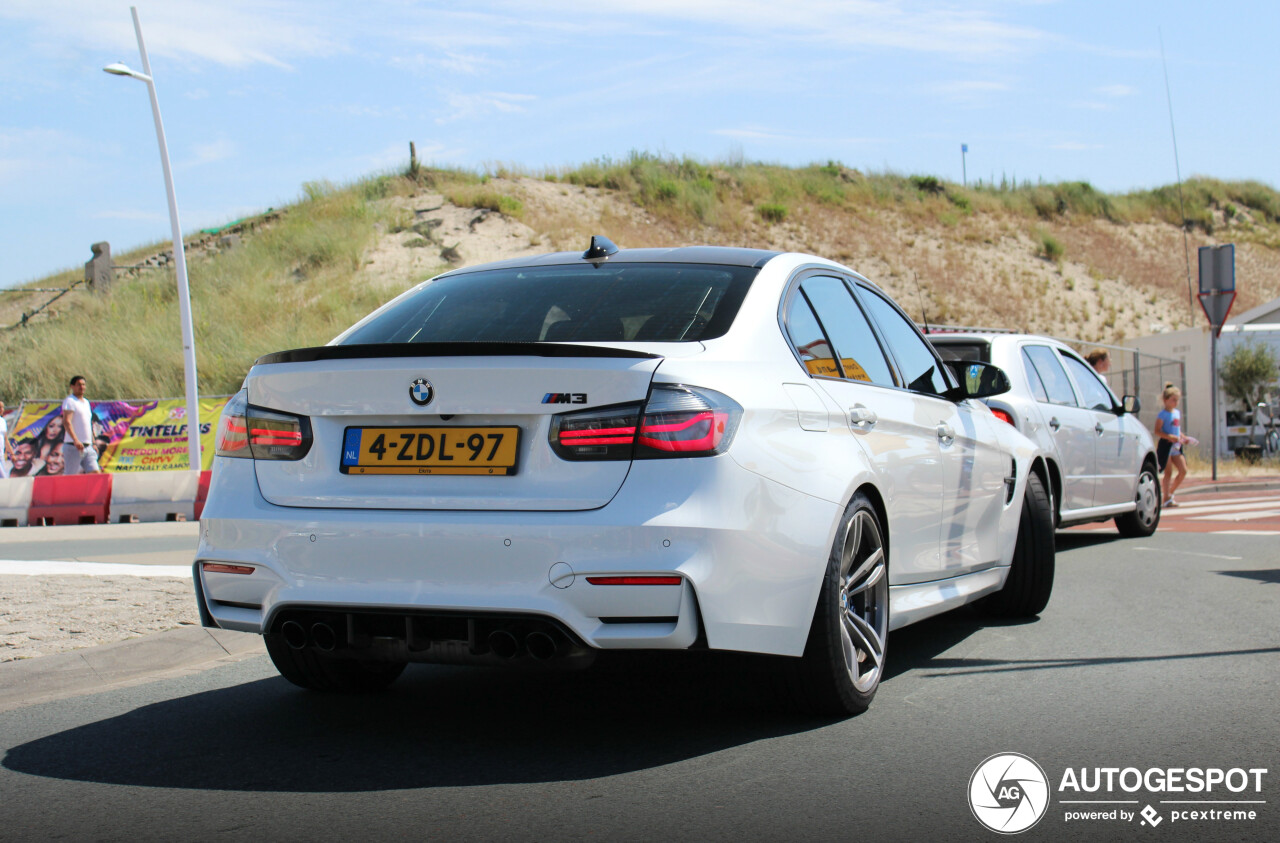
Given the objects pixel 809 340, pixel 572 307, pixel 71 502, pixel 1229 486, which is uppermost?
pixel 572 307

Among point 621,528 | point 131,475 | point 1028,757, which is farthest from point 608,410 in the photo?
point 131,475

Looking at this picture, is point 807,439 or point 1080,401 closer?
point 807,439

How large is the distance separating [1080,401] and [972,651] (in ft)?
16.7

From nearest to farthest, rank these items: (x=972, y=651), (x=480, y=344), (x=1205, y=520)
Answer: (x=480, y=344) < (x=972, y=651) < (x=1205, y=520)

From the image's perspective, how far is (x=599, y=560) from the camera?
3.52 metres

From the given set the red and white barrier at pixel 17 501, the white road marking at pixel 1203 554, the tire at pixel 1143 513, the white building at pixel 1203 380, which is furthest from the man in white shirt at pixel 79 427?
the white building at pixel 1203 380

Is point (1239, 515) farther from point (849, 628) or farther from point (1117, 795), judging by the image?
point (1117, 795)

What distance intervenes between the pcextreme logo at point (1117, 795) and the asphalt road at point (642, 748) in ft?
0.08

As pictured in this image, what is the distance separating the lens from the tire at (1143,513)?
37.7ft

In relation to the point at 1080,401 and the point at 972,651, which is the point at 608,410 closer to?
the point at 972,651

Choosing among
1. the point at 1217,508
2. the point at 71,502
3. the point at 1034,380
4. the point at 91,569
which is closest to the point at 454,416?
the point at 91,569

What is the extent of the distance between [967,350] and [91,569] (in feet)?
22.6

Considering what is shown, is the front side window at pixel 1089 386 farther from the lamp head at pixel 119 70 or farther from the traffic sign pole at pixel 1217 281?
the lamp head at pixel 119 70

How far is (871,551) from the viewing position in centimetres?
451
